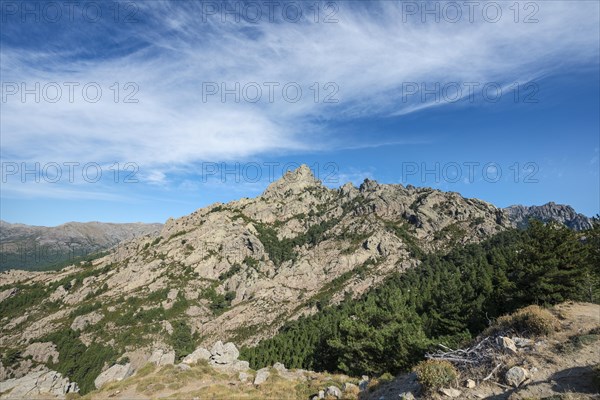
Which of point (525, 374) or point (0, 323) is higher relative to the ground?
point (525, 374)

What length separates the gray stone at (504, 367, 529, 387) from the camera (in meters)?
15.3

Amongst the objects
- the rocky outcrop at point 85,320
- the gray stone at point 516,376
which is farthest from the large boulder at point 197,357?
the rocky outcrop at point 85,320

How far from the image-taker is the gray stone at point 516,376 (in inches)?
603

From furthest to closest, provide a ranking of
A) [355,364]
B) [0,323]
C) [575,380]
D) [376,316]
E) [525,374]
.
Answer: [0,323] < [376,316] < [355,364] < [525,374] < [575,380]

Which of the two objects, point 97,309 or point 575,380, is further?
point 97,309

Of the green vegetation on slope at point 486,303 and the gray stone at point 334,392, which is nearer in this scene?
→ the gray stone at point 334,392

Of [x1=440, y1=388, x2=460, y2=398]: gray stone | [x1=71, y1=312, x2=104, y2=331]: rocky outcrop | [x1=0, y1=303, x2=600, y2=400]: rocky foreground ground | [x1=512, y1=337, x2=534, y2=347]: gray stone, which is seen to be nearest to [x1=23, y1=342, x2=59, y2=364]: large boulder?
[x1=71, y1=312, x2=104, y2=331]: rocky outcrop

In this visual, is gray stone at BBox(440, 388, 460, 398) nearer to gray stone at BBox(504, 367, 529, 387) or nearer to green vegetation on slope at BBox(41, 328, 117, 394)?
gray stone at BBox(504, 367, 529, 387)

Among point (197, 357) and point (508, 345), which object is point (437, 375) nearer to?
point (508, 345)

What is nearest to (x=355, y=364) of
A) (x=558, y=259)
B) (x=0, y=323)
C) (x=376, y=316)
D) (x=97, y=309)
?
(x=376, y=316)

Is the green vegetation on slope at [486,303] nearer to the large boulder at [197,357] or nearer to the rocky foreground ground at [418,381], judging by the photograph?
the rocky foreground ground at [418,381]

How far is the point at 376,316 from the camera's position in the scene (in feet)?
193

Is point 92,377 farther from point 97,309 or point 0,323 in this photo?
point 0,323

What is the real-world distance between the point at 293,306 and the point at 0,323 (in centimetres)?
18401
